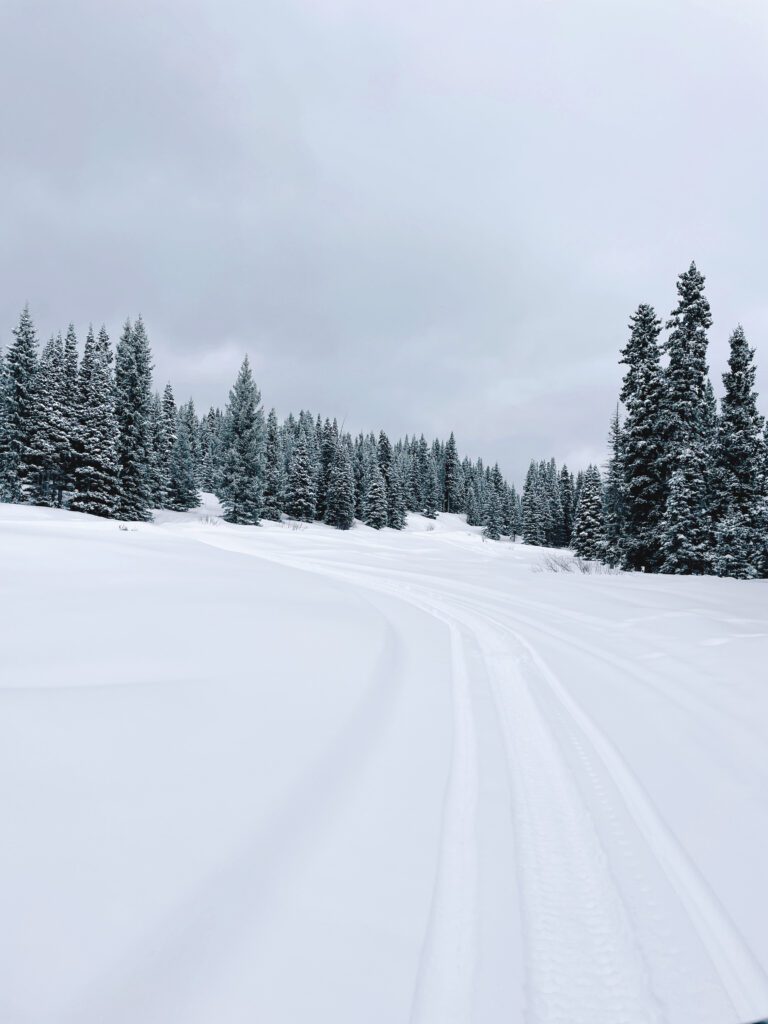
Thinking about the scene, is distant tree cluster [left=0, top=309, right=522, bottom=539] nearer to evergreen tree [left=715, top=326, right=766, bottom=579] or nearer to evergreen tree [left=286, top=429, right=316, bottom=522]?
evergreen tree [left=286, top=429, right=316, bottom=522]

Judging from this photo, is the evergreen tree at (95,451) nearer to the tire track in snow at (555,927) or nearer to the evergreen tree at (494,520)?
the tire track in snow at (555,927)

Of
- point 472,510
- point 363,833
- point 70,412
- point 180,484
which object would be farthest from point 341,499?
point 363,833

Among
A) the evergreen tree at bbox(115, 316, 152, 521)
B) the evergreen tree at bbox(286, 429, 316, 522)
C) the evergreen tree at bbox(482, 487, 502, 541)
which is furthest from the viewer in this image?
the evergreen tree at bbox(482, 487, 502, 541)

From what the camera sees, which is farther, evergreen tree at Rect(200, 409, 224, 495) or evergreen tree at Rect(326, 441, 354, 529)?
evergreen tree at Rect(200, 409, 224, 495)

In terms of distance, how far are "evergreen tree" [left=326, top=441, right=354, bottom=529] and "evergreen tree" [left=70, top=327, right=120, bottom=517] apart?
22498 mm

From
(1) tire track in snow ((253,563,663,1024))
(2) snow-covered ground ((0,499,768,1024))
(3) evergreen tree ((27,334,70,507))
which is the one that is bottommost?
(1) tire track in snow ((253,563,663,1024))

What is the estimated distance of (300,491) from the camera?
5216 centimetres

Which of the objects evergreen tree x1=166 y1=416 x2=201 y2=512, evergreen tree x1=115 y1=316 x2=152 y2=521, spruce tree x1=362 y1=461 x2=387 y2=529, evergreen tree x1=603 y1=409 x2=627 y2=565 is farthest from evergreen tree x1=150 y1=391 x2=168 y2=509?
evergreen tree x1=603 y1=409 x2=627 y2=565

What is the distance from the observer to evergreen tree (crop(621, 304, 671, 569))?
20156 mm

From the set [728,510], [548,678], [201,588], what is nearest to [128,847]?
[548,678]

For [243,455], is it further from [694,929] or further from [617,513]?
[694,929]

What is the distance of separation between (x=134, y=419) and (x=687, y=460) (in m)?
35.7

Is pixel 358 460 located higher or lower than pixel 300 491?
higher

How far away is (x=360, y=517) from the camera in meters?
62.8
